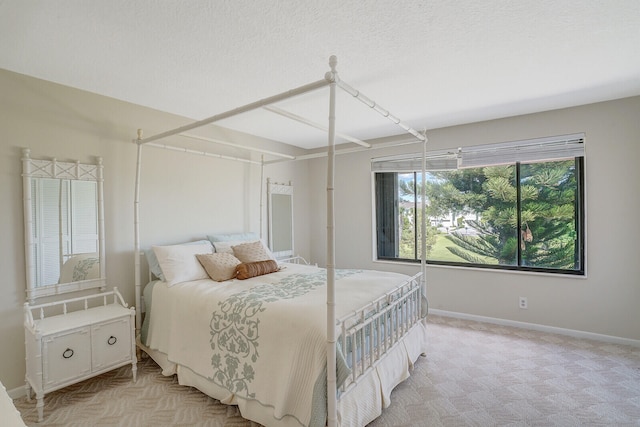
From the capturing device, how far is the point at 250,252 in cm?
306

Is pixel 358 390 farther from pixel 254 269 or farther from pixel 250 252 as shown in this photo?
pixel 250 252

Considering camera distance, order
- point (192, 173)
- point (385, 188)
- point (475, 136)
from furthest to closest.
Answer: point (385, 188) → point (475, 136) → point (192, 173)

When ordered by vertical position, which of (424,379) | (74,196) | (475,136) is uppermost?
(475,136)

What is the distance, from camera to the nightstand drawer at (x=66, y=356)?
1.96m

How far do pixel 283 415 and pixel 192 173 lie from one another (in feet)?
8.27

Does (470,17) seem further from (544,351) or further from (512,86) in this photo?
(544,351)

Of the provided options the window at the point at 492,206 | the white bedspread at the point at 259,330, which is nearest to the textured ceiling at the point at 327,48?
the window at the point at 492,206

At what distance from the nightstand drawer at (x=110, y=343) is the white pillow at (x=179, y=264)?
0.43 metres

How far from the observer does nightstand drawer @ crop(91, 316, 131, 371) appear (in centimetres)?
217

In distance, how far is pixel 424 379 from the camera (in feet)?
7.80

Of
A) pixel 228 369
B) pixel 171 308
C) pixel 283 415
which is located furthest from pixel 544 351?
pixel 171 308

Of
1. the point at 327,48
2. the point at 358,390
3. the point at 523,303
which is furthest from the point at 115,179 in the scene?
the point at 523,303

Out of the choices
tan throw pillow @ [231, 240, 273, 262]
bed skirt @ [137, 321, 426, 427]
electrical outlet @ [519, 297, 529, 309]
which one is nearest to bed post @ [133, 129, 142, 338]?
bed skirt @ [137, 321, 426, 427]

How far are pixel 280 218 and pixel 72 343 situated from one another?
2601 mm
